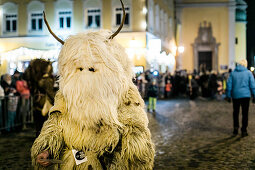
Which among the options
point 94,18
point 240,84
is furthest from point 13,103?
point 94,18

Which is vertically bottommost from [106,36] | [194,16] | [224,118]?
[224,118]

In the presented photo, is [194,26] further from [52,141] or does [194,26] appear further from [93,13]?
[52,141]

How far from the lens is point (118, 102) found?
3430 millimetres

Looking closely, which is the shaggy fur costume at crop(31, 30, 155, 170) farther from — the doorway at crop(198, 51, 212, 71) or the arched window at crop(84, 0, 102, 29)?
the doorway at crop(198, 51, 212, 71)

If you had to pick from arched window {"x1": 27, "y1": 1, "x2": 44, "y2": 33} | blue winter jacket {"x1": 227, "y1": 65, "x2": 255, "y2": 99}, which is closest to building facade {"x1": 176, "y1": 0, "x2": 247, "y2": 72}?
arched window {"x1": 27, "y1": 1, "x2": 44, "y2": 33}

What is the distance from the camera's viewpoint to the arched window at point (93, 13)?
29297mm

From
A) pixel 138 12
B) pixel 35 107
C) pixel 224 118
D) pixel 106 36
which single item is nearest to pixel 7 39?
pixel 138 12

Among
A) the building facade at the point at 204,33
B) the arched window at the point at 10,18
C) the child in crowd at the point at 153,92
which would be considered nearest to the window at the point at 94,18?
the arched window at the point at 10,18

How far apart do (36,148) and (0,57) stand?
85.2 feet

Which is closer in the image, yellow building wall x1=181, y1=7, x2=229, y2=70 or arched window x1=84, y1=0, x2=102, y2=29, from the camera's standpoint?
arched window x1=84, y1=0, x2=102, y2=29

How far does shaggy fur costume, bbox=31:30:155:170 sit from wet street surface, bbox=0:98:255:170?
3.33 meters

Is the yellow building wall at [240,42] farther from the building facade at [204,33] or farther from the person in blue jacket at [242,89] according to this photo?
the person in blue jacket at [242,89]

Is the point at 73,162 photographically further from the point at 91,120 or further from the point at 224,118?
the point at 224,118

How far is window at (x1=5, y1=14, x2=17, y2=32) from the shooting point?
3061 cm
